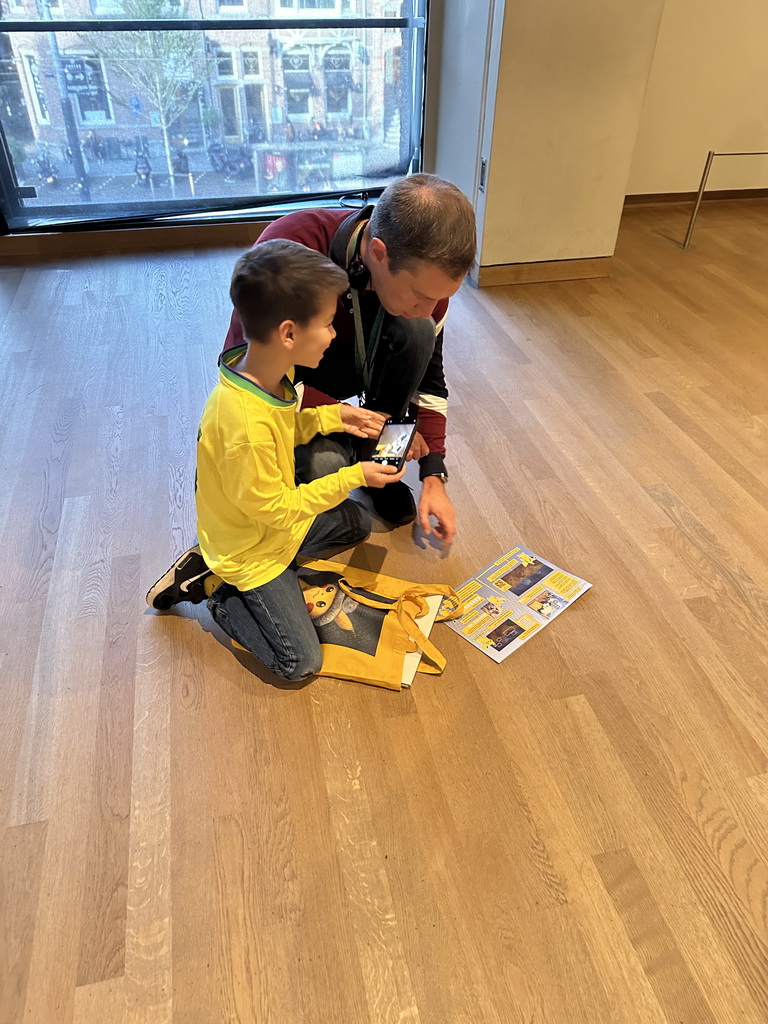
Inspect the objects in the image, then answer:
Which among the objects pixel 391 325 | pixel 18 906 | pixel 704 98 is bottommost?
pixel 18 906

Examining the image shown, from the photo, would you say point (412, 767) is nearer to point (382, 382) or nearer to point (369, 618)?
point (369, 618)

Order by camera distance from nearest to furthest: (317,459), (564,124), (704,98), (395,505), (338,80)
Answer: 1. (317,459)
2. (395,505)
3. (564,124)
4. (338,80)
5. (704,98)

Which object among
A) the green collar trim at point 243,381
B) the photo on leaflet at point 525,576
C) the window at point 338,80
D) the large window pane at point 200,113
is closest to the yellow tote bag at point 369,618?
the photo on leaflet at point 525,576

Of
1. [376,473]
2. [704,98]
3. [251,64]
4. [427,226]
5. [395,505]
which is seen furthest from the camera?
[704,98]

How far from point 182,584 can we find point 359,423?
489 mm

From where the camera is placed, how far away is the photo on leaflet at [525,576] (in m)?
1.61

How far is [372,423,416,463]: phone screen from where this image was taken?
4.50 ft

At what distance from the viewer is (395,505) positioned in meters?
1.76

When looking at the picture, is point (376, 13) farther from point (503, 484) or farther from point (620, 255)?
point (503, 484)

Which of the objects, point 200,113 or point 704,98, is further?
point 704,98

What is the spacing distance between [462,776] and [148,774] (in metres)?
0.54

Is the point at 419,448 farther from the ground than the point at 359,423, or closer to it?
closer to it

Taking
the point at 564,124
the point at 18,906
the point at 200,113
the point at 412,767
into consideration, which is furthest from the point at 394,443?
the point at 200,113

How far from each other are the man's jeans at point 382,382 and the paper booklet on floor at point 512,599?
0.40 metres
